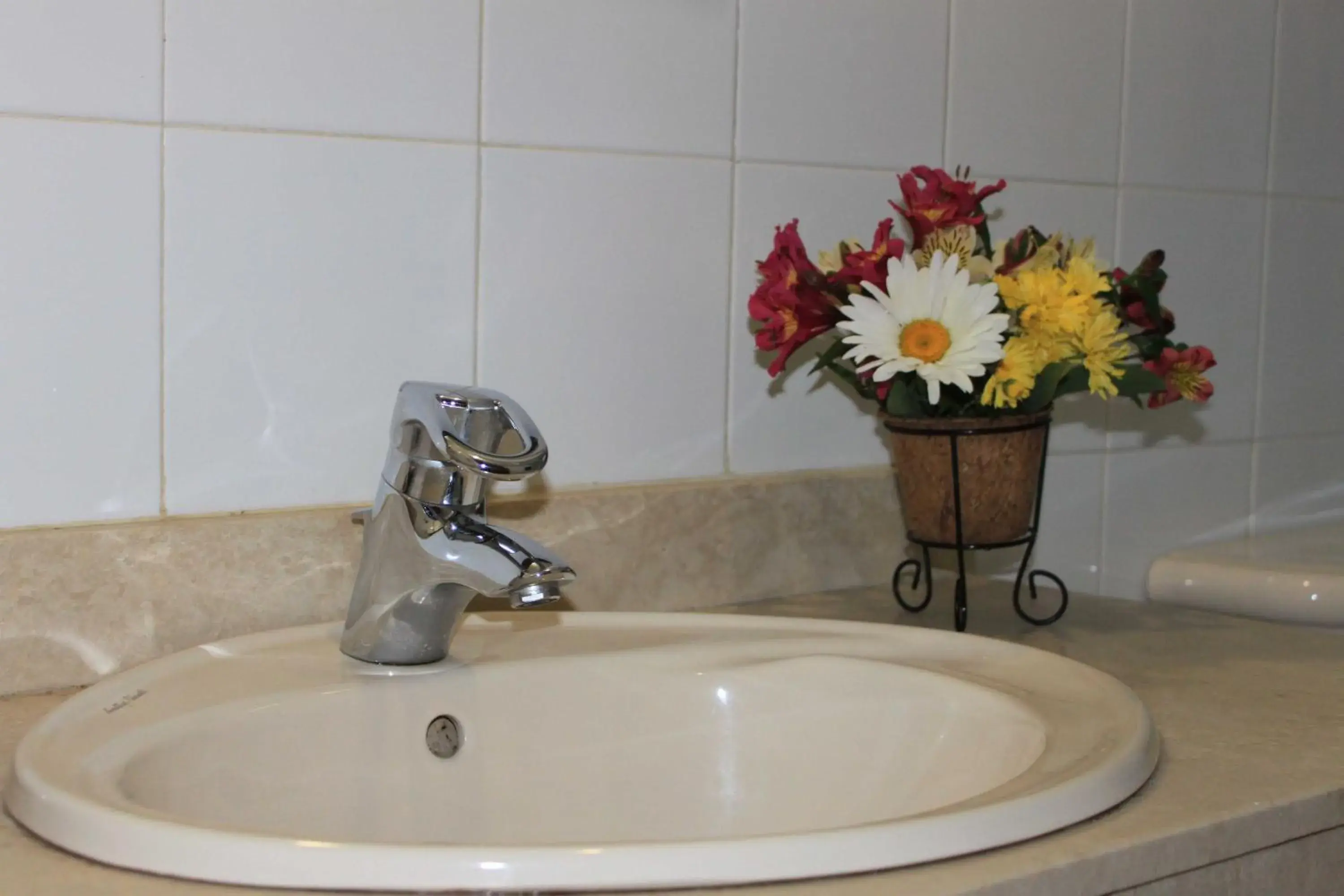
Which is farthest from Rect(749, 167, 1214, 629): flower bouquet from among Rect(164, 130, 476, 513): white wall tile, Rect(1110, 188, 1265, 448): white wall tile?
Rect(1110, 188, 1265, 448): white wall tile

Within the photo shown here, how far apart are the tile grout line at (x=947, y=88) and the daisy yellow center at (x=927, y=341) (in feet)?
0.95

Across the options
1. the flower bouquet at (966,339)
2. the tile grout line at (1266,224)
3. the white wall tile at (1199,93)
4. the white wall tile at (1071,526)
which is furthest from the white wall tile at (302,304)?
the tile grout line at (1266,224)

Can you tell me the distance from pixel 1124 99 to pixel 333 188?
80cm

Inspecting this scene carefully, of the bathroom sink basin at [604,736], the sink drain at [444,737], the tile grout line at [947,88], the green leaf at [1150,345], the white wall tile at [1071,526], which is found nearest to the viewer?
the bathroom sink basin at [604,736]

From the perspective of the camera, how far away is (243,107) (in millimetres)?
945

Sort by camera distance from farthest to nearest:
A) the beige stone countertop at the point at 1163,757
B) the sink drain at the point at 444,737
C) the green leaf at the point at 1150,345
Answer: the green leaf at the point at 1150,345
the sink drain at the point at 444,737
the beige stone countertop at the point at 1163,757

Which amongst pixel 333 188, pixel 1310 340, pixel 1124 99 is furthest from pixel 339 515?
pixel 1310 340

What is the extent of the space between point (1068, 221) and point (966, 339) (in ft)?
1.39

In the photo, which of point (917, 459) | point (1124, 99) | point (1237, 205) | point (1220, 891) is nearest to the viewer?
point (1220, 891)

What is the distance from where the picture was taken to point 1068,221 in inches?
55.2

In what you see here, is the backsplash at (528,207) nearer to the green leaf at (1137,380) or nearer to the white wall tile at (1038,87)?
the white wall tile at (1038,87)

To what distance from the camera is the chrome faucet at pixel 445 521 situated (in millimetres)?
792

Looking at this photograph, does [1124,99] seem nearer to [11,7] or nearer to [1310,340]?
[1310,340]

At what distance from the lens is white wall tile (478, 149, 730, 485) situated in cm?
106
